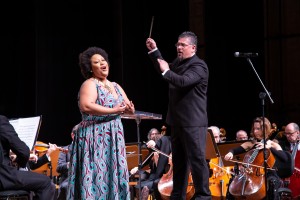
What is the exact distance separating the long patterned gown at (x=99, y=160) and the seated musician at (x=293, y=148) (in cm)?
270

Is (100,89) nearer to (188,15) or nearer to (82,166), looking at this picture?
(82,166)

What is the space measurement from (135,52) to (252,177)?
4.30 m

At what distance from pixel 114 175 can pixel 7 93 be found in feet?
17.8

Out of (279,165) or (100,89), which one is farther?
(279,165)

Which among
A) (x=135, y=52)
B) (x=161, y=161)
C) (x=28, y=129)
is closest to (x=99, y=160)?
(x=28, y=129)

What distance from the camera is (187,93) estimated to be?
4641 mm

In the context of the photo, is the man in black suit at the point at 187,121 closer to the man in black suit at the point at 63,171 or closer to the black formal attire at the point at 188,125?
the black formal attire at the point at 188,125

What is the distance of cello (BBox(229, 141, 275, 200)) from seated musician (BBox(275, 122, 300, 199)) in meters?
0.46

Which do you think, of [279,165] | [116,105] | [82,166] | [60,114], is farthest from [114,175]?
[60,114]

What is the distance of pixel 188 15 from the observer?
33.3 ft

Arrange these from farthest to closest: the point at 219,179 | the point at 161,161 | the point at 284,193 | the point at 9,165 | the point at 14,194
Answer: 1. the point at 161,161
2. the point at 219,179
3. the point at 284,193
4. the point at 9,165
5. the point at 14,194

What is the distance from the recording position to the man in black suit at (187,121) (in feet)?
14.8

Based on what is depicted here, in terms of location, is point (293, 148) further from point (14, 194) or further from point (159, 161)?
point (14, 194)

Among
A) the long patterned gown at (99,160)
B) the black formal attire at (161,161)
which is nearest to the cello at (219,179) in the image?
the black formal attire at (161,161)
